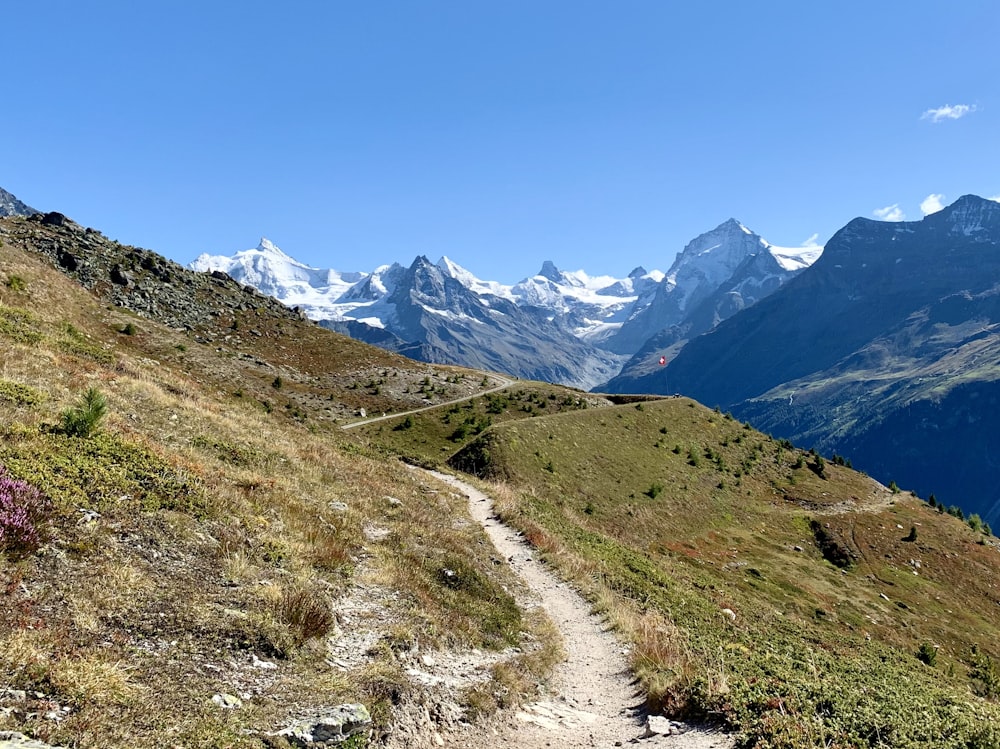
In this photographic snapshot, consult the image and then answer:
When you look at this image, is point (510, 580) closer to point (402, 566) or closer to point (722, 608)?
point (402, 566)

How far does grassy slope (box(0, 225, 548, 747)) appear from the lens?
8375 millimetres

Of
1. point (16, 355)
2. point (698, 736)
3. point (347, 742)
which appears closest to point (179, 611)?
point (347, 742)

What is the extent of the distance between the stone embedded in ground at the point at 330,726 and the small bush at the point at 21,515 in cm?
667

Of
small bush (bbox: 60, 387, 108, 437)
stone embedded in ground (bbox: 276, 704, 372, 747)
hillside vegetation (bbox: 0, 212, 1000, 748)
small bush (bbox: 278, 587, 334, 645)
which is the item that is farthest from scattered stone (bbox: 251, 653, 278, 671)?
small bush (bbox: 60, 387, 108, 437)

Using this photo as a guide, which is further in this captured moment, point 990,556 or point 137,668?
point 990,556

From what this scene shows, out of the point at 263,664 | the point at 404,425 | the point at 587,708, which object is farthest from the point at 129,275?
the point at 587,708

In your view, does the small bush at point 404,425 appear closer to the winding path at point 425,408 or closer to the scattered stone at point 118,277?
the winding path at point 425,408

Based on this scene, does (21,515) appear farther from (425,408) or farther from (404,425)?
(425,408)

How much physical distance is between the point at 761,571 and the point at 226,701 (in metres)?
48.4

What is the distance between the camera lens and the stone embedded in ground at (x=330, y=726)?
8719mm

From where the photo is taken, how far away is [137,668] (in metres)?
9.03

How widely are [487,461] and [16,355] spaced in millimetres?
34540

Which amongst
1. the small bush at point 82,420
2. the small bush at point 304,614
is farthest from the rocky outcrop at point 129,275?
the small bush at point 304,614

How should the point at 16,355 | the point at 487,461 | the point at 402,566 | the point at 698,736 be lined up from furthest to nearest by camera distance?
the point at 487,461, the point at 16,355, the point at 402,566, the point at 698,736
